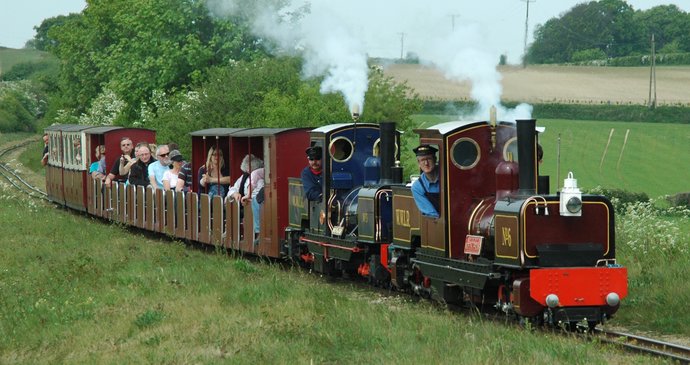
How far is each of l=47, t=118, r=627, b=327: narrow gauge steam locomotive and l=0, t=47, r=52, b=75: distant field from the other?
135167mm

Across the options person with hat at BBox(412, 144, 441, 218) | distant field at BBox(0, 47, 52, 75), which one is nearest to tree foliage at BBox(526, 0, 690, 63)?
person with hat at BBox(412, 144, 441, 218)

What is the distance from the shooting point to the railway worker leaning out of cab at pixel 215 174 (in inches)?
823

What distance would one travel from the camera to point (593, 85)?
6041 centimetres

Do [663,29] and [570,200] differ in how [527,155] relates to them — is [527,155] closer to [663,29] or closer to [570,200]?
[570,200]

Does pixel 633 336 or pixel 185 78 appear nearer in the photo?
pixel 633 336

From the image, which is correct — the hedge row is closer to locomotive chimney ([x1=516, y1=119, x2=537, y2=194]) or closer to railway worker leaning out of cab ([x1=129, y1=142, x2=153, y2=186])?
railway worker leaning out of cab ([x1=129, y1=142, x2=153, y2=186])

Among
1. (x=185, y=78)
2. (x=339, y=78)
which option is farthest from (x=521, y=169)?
(x=185, y=78)

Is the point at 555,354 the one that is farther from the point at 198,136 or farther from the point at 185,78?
the point at 185,78

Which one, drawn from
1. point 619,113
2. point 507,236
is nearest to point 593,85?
point 619,113

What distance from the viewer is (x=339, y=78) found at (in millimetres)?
21844

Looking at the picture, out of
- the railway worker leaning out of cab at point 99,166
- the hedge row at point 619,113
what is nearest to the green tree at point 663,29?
the hedge row at point 619,113

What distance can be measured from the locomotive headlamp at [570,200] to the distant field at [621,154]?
3143cm

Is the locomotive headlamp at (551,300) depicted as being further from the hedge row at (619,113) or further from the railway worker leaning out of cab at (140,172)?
the hedge row at (619,113)

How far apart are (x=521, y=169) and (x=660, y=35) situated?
6919 centimetres
